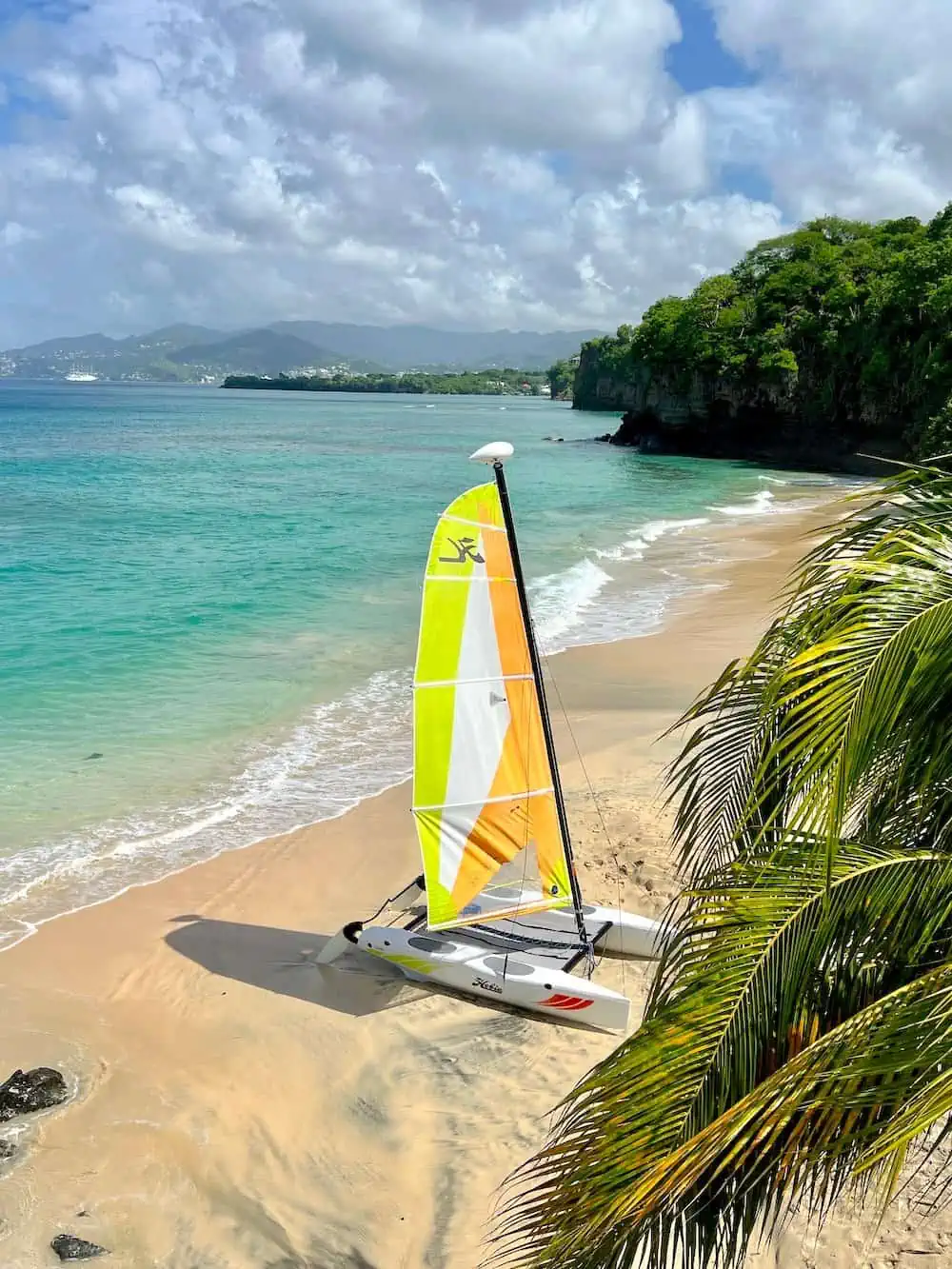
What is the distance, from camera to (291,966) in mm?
8961

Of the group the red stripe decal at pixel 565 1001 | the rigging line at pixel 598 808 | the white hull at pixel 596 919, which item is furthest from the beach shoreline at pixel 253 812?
the red stripe decal at pixel 565 1001

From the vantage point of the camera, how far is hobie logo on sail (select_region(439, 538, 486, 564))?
827 cm

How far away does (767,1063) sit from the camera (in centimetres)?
308

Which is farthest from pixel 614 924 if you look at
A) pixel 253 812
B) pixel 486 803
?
pixel 253 812

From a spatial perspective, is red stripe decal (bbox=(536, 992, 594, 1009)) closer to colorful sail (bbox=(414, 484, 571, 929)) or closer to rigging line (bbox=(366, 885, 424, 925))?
colorful sail (bbox=(414, 484, 571, 929))

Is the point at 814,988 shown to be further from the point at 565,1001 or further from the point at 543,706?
the point at 543,706

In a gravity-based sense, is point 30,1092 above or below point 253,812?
below

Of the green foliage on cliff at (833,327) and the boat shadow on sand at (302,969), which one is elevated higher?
the green foliage on cliff at (833,327)

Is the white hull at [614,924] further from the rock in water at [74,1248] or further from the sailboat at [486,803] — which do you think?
the rock in water at [74,1248]

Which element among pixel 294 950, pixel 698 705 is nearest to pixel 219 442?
Result: pixel 294 950

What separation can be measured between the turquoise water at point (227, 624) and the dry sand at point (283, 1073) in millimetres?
1110

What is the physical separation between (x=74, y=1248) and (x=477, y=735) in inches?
175

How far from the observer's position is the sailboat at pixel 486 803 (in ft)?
27.2

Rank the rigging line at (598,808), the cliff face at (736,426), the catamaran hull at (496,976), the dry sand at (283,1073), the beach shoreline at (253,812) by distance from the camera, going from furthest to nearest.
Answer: the cliff face at (736,426) < the beach shoreline at (253,812) < the rigging line at (598,808) < the catamaran hull at (496,976) < the dry sand at (283,1073)
